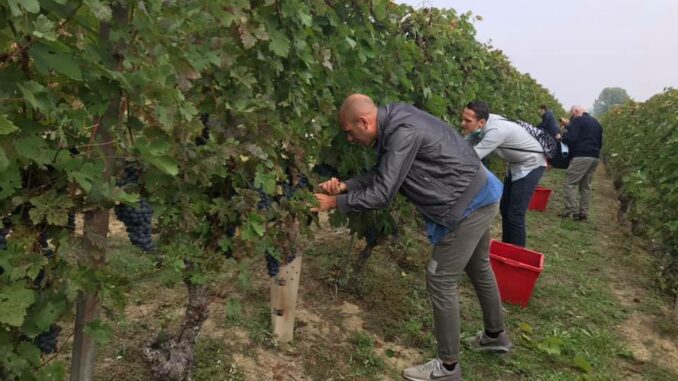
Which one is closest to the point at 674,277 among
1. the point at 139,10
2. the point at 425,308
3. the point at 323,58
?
the point at 425,308

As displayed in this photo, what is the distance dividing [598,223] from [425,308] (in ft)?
18.6

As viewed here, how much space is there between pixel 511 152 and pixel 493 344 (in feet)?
6.40

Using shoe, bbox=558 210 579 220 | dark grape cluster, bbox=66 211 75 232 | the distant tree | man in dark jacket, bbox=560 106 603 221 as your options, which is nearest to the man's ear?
dark grape cluster, bbox=66 211 75 232

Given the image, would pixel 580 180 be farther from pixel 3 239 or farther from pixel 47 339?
pixel 3 239

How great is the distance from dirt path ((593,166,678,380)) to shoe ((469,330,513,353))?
3.11ft

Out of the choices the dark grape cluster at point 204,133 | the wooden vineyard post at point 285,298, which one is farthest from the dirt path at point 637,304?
the dark grape cluster at point 204,133

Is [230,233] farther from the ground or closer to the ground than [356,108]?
closer to the ground

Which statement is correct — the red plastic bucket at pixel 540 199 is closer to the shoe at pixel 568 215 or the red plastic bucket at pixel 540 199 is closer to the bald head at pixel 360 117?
the shoe at pixel 568 215

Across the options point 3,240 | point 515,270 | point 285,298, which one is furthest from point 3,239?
point 515,270

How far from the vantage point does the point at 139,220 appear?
2.03 metres

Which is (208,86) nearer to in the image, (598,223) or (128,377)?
(128,377)

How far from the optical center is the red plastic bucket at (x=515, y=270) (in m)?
4.50

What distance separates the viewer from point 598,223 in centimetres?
876

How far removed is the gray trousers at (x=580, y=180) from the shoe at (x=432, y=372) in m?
5.76
